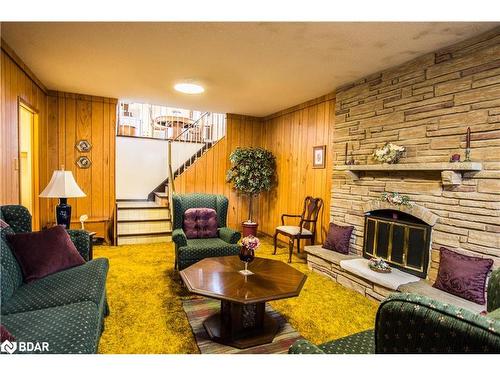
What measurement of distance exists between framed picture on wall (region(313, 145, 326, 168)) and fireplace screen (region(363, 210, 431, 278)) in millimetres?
1197

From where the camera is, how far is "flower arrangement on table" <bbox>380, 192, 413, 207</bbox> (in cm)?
294

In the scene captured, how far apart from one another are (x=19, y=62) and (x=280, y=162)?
13.4 feet

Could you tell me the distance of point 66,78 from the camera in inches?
148

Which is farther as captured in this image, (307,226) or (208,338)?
(307,226)

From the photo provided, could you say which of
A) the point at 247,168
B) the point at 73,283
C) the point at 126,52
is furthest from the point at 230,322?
the point at 247,168

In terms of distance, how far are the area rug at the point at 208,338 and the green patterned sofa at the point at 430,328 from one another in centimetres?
133

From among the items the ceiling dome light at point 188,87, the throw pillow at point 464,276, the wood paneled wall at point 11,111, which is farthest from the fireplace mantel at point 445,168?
the wood paneled wall at point 11,111

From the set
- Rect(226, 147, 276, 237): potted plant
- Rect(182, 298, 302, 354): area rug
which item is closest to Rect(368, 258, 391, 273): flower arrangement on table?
Rect(182, 298, 302, 354): area rug

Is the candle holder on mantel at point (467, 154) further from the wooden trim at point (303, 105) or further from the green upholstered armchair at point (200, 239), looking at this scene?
the green upholstered armchair at point (200, 239)

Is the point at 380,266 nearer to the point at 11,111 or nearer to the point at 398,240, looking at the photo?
the point at 398,240

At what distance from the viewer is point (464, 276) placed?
89.2 inches

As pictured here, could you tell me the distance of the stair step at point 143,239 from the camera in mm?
4801

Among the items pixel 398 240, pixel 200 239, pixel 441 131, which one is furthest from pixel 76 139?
pixel 441 131

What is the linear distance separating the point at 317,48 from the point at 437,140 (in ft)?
4.82
